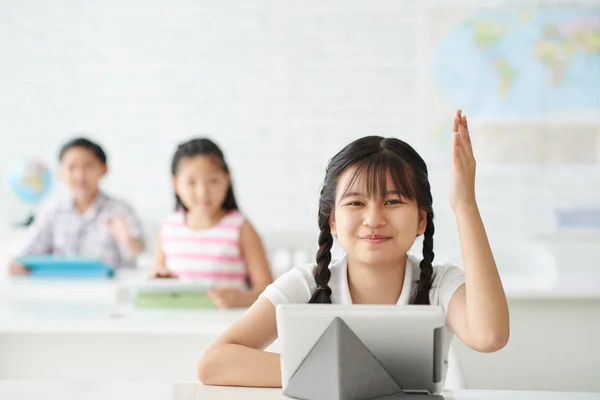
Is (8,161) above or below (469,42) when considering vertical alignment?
below

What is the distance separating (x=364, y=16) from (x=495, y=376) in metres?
2.54

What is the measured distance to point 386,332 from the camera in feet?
4.19

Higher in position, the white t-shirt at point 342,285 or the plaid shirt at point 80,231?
the plaid shirt at point 80,231

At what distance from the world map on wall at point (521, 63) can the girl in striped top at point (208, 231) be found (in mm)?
2087

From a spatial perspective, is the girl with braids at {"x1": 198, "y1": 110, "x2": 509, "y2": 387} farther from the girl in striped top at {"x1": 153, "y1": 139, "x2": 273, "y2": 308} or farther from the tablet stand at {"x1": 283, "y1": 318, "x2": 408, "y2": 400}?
the girl in striped top at {"x1": 153, "y1": 139, "x2": 273, "y2": 308}

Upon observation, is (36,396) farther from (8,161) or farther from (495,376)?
(8,161)

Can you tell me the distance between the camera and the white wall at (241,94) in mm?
4664

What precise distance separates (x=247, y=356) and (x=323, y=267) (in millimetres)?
242

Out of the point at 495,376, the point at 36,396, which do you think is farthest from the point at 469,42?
the point at 36,396

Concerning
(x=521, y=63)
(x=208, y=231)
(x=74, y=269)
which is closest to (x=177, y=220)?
(x=208, y=231)

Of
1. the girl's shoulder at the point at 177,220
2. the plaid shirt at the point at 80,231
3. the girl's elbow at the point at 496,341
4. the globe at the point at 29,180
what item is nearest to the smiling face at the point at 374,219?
the girl's elbow at the point at 496,341

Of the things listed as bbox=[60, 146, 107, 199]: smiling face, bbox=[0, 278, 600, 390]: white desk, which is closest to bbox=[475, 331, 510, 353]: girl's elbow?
bbox=[0, 278, 600, 390]: white desk

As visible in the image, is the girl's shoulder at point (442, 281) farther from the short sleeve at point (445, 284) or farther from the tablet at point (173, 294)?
the tablet at point (173, 294)

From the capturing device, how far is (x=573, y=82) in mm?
4582
